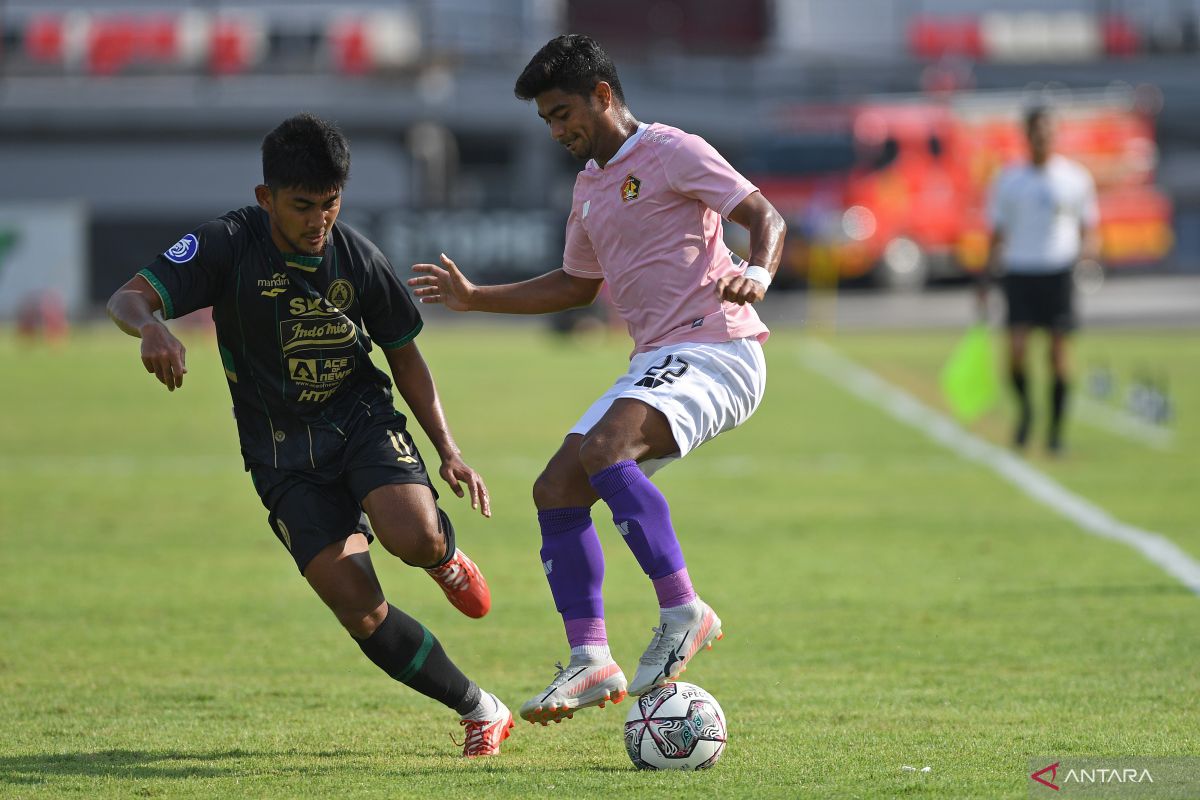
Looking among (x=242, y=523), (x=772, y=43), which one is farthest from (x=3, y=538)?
(x=772, y=43)

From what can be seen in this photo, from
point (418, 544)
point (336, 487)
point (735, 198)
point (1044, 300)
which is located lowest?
point (1044, 300)

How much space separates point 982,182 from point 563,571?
27.6 m

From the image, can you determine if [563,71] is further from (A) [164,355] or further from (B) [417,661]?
(B) [417,661]

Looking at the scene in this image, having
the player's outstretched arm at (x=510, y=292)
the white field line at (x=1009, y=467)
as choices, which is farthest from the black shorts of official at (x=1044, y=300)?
the player's outstretched arm at (x=510, y=292)

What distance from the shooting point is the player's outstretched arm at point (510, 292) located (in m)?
5.68

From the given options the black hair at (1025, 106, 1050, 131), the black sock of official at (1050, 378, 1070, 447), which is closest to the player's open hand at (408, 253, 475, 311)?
the black hair at (1025, 106, 1050, 131)

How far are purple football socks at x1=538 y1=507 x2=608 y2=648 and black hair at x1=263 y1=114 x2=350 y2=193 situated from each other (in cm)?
121

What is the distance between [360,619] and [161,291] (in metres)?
1.10

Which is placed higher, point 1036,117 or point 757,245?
point 757,245

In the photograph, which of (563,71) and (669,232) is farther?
(669,232)

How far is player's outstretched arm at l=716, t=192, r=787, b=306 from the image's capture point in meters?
4.91

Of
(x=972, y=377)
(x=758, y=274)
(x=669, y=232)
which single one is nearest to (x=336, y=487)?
(x=669, y=232)

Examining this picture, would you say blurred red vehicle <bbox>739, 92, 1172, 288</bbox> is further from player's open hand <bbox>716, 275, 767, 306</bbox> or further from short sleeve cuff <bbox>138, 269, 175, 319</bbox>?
short sleeve cuff <bbox>138, 269, 175, 319</bbox>

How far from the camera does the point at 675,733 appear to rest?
15.9 ft
